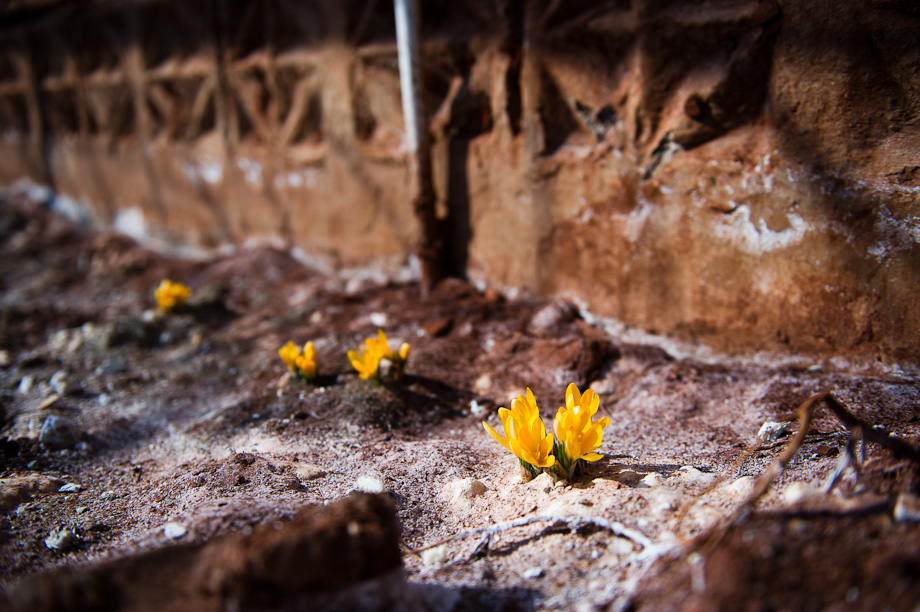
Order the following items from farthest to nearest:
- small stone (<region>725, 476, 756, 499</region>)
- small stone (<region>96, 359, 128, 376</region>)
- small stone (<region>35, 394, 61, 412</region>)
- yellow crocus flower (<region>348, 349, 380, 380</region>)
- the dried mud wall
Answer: small stone (<region>96, 359, 128, 376</region>)
small stone (<region>35, 394, 61, 412</region>)
yellow crocus flower (<region>348, 349, 380, 380</region>)
the dried mud wall
small stone (<region>725, 476, 756, 499</region>)

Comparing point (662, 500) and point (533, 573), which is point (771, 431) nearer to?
point (662, 500)

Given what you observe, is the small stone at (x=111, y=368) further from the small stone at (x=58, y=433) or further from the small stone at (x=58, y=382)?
the small stone at (x=58, y=433)

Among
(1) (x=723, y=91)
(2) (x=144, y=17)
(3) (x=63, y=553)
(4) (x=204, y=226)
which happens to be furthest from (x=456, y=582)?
(2) (x=144, y=17)

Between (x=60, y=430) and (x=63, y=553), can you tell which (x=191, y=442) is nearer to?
(x=60, y=430)

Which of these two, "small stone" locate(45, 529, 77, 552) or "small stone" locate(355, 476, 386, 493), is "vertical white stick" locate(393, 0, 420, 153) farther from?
"small stone" locate(45, 529, 77, 552)

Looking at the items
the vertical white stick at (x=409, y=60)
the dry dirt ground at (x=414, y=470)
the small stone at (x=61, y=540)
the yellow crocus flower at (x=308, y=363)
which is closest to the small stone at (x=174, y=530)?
the dry dirt ground at (x=414, y=470)

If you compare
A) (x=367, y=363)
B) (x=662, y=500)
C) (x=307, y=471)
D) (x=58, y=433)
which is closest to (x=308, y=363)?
(x=367, y=363)

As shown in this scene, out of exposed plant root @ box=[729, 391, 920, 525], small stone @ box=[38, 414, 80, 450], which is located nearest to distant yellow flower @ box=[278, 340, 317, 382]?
small stone @ box=[38, 414, 80, 450]
